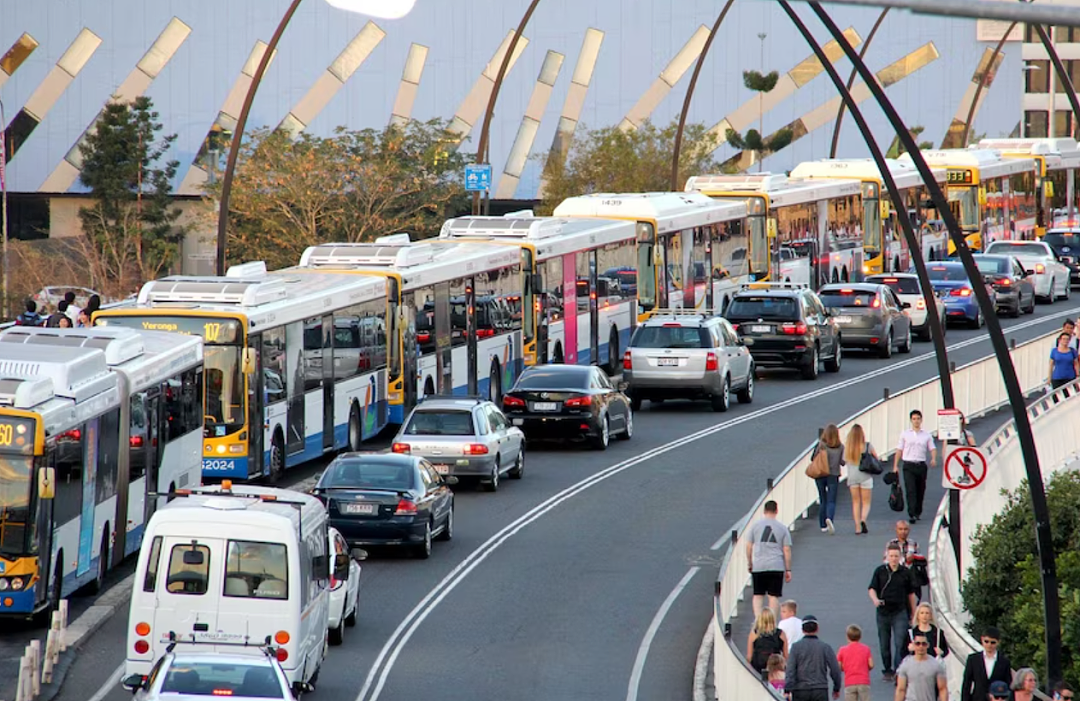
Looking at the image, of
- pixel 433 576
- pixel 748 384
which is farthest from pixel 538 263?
pixel 433 576

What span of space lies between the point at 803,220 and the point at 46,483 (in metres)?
34.9

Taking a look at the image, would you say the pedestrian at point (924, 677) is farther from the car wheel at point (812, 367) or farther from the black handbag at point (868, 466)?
the car wheel at point (812, 367)

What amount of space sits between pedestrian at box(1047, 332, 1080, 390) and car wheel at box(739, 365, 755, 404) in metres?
6.33

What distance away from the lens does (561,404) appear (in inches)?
1280

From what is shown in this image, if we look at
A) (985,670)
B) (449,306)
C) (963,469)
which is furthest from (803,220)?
(985,670)

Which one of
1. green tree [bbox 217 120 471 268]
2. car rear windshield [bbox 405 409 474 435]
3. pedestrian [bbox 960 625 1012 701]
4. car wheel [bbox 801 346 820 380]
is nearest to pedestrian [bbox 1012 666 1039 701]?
pedestrian [bbox 960 625 1012 701]

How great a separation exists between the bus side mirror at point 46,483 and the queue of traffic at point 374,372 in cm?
5

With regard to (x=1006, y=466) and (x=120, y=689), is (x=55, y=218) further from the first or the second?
(x=120, y=689)

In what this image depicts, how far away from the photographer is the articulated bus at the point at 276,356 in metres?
27.2

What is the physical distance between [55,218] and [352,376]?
55.0m

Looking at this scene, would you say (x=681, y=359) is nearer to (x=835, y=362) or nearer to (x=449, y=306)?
(x=449, y=306)

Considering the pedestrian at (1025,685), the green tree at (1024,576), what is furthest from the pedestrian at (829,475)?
the pedestrian at (1025,685)

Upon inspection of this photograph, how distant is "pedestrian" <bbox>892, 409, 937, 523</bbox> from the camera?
2678cm

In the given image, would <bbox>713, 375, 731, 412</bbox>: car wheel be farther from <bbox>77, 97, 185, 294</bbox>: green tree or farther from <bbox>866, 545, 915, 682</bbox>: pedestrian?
<bbox>77, 97, 185, 294</bbox>: green tree
